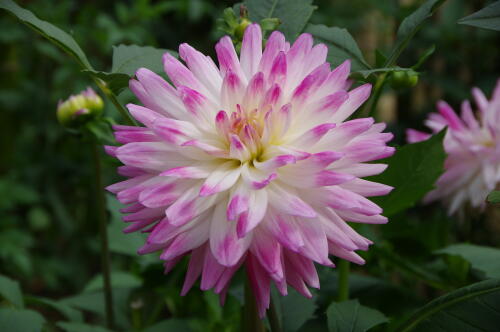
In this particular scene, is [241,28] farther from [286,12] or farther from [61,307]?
[61,307]

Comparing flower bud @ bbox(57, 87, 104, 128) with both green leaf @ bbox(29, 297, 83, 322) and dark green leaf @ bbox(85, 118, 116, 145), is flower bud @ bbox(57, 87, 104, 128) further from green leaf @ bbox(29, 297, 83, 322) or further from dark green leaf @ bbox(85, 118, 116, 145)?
green leaf @ bbox(29, 297, 83, 322)

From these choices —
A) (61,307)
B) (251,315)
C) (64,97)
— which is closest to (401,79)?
(251,315)

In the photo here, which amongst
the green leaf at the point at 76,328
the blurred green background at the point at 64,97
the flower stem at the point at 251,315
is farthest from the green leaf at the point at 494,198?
the blurred green background at the point at 64,97

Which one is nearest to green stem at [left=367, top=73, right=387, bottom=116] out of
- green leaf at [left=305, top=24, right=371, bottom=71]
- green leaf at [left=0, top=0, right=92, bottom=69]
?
green leaf at [left=305, top=24, right=371, bottom=71]

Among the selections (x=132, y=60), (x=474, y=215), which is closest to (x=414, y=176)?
(x=132, y=60)

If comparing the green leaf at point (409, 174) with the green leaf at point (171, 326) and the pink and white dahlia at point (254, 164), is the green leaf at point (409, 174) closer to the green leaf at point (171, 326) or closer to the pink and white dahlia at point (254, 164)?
the pink and white dahlia at point (254, 164)

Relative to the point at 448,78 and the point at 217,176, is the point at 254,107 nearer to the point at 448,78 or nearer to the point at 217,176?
the point at 217,176
